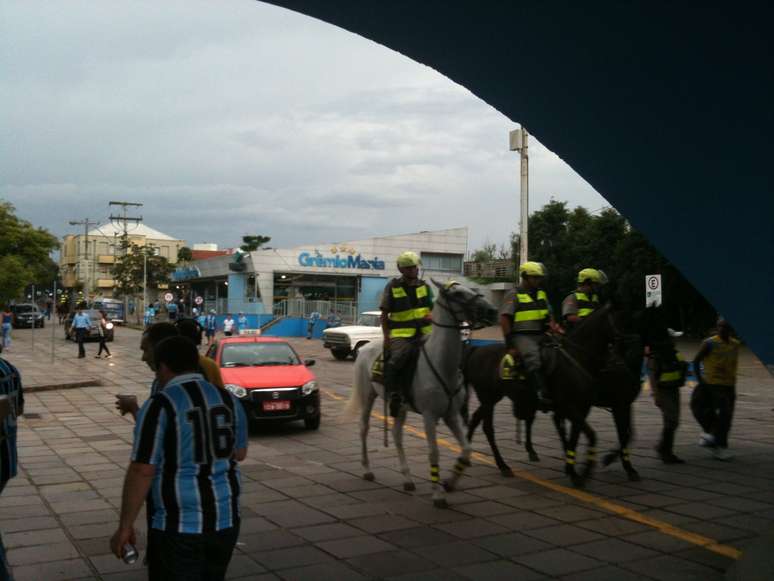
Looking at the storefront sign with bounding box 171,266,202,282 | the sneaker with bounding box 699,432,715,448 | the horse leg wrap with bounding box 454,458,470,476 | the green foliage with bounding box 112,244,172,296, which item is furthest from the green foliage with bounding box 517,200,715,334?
the green foliage with bounding box 112,244,172,296

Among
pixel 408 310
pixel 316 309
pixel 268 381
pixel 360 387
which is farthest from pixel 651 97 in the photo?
pixel 316 309

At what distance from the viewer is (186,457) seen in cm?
353

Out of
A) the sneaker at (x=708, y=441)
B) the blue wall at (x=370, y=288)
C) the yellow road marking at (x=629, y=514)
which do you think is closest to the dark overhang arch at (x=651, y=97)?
the yellow road marking at (x=629, y=514)

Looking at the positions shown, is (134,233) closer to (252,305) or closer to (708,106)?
(252,305)

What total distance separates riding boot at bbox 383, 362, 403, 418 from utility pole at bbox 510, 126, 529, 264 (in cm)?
1354

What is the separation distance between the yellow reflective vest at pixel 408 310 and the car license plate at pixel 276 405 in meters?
3.93

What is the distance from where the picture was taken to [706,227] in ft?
18.5

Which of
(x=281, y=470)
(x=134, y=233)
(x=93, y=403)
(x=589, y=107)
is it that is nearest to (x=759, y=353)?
(x=589, y=107)

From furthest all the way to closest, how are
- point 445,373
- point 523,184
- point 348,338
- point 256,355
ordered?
point 348,338
point 523,184
point 256,355
point 445,373

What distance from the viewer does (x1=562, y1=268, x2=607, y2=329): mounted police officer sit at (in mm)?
9648

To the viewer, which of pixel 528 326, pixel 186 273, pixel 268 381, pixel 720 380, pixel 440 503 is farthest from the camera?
pixel 186 273

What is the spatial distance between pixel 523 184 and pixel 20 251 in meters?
34.3

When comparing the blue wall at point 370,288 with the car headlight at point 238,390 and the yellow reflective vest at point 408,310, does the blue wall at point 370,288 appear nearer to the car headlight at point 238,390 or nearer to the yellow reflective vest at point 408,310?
the car headlight at point 238,390

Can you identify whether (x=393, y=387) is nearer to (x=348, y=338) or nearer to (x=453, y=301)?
(x=453, y=301)
